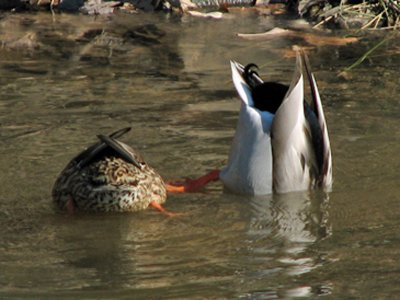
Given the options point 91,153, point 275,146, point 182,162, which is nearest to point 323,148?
point 275,146

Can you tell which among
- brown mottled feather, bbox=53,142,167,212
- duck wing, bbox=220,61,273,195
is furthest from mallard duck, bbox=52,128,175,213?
duck wing, bbox=220,61,273,195

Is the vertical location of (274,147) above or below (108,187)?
above

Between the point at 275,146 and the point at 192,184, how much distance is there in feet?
1.83

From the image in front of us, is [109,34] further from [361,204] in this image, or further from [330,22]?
[361,204]

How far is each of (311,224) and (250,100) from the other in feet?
3.30

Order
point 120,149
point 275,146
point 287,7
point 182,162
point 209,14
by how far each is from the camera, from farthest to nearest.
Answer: point 287,7, point 209,14, point 182,162, point 275,146, point 120,149

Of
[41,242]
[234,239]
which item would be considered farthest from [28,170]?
[234,239]

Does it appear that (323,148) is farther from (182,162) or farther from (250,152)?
(182,162)

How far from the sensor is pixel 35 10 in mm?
11391

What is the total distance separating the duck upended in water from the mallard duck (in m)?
0.60

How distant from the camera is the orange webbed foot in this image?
6.94m

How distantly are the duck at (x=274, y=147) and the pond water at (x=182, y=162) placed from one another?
0.29ft

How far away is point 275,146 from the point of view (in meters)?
6.82

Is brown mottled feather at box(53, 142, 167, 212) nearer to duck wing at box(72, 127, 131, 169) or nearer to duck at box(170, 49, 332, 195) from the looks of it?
duck wing at box(72, 127, 131, 169)
